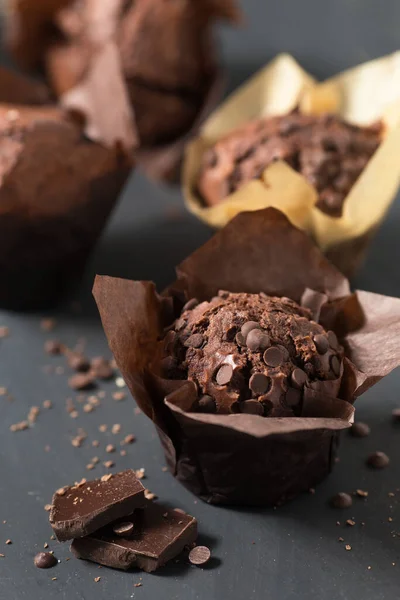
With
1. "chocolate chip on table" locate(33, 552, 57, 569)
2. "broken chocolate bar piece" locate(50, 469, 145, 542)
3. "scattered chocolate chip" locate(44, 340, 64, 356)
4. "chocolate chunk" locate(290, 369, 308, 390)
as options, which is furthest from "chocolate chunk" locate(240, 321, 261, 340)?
"scattered chocolate chip" locate(44, 340, 64, 356)

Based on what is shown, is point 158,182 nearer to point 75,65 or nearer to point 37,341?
point 75,65

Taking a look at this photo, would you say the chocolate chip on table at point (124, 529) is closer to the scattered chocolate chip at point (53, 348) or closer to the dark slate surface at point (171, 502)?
the dark slate surface at point (171, 502)

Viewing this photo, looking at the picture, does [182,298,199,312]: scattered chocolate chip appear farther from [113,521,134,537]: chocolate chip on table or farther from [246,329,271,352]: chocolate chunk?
[113,521,134,537]: chocolate chip on table

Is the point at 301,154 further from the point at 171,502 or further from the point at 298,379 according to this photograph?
the point at 171,502

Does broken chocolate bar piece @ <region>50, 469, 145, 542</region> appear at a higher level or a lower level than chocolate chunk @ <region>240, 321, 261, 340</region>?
lower

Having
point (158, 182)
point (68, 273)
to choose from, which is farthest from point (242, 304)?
point (158, 182)

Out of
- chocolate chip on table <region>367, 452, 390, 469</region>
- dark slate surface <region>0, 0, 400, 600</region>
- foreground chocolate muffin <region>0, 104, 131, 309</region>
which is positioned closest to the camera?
dark slate surface <region>0, 0, 400, 600</region>
